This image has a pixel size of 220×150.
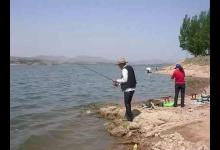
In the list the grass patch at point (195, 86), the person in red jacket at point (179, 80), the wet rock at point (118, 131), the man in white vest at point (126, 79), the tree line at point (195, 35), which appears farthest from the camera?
the tree line at point (195, 35)

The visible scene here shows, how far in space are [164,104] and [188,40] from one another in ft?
203

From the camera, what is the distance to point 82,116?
1391 centimetres

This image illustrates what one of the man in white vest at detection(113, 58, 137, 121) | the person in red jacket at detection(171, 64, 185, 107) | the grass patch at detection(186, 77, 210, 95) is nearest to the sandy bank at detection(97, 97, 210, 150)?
the person in red jacket at detection(171, 64, 185, 107)

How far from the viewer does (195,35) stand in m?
68.9

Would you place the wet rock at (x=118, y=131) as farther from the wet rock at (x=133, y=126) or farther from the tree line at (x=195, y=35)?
the tree line at (x=195, y=35)

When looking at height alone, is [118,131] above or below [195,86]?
below

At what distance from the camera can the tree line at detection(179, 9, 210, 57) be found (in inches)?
2623

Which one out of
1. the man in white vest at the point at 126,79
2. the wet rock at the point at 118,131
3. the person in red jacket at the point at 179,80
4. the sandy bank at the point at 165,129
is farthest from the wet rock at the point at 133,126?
the person in red jacket at the point at 179,80

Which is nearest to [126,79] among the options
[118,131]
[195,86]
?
[118,131]

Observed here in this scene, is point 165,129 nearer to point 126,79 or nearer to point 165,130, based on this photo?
point 165,130

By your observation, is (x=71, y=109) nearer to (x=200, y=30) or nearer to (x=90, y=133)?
(x=90, y=133)

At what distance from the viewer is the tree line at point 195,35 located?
6662 cm

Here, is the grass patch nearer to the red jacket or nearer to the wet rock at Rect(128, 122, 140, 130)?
the red jacket
